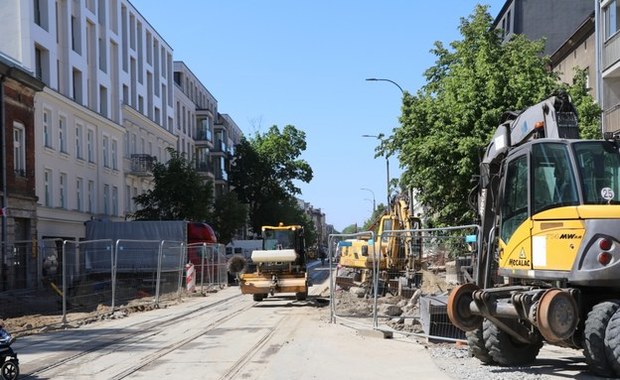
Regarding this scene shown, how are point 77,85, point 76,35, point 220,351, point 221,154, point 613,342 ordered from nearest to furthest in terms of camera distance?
1. point 613,342
2. point 220,351
3. point 76,35
4. point 77,85
5. point 221,154

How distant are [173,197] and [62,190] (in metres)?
11.0

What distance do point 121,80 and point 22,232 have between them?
69.0 feet

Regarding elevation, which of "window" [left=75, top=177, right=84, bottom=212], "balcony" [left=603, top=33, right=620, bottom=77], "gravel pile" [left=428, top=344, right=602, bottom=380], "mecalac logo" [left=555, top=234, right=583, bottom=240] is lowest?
"gravel pile" [left=428, top=344, right=602, bottom=380]

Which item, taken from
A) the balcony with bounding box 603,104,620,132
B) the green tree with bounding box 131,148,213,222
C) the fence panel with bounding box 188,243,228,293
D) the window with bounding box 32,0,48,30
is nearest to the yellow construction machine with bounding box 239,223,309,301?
the fence panel with bounding box 188,243,228,293

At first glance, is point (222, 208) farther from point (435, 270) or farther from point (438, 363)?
point (438, 363)

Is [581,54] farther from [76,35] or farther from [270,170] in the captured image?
[270,170]

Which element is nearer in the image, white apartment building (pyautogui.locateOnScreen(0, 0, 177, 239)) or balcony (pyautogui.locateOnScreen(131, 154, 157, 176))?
white apartment building (pyautogui.locateOnScreen(0, 0, 177, 239))

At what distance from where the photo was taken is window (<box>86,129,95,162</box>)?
43.6m

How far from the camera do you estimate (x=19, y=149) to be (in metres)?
32.2

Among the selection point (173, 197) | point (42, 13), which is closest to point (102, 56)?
point (42, 13)

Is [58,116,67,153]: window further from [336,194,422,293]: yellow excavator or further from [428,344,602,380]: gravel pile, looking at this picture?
[428,344,602,380]: gravel pile

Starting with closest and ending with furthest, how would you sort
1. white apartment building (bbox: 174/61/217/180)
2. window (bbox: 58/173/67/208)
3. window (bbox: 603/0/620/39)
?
Answer: window (bbox: 603/0/620/39), window (bbox: 58/173/67/208), white apartment building (bbox: 174/61/217/180)

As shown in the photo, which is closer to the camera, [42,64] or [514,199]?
[514,199]

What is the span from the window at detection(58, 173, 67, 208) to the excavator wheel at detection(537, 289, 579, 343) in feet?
114
